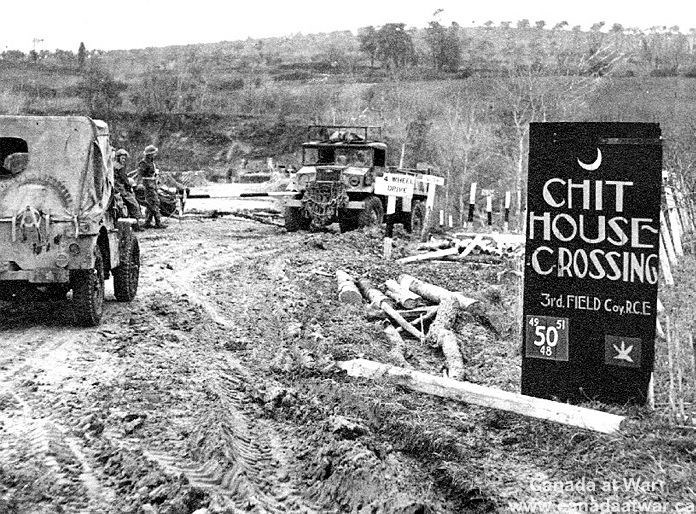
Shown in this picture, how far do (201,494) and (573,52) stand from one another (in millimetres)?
26281

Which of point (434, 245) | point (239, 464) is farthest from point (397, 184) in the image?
point (239, 464)

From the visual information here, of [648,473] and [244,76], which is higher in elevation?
[244,76]

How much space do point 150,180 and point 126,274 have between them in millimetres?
9395

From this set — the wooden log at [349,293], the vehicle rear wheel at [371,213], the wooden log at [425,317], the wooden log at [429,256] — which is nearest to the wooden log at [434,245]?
the wooden log at [429,256]

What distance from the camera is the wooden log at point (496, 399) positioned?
5996mm

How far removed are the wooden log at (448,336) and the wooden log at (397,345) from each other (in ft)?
1.08

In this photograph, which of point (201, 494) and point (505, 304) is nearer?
point (201, 494)

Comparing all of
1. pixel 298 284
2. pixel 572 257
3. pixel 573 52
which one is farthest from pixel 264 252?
pixel 573 52

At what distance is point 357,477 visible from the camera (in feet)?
17.4

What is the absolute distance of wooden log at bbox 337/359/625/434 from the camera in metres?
6.00

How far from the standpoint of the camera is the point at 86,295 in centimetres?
962

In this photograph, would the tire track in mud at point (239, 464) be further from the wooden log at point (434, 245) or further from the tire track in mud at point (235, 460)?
the wooden log at point (434, 245)

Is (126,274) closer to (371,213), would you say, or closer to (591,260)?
(591,260)

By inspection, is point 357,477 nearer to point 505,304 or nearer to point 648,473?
point 648,473
